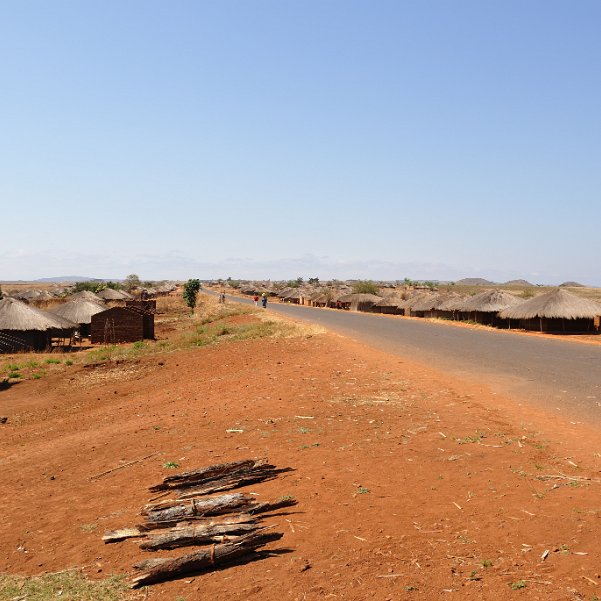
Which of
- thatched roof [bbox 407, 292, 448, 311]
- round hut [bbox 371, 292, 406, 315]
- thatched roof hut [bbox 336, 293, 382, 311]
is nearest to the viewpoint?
thatched roof [bbox 407, 292, 448, 311]

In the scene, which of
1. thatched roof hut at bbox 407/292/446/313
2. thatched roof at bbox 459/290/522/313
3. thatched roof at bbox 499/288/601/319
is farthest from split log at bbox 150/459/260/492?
thatched roof hut at bbox 407/292/446/313

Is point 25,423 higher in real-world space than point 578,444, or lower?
lower

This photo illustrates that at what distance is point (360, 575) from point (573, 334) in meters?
28.5

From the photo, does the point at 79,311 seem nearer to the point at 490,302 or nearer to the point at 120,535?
the point at 490,302

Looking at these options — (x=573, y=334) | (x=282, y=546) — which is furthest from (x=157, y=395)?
(x=573, y=334)

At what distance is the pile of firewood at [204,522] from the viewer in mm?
5281

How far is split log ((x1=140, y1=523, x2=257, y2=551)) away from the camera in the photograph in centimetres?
563

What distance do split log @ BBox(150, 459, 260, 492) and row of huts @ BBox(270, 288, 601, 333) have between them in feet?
85.4

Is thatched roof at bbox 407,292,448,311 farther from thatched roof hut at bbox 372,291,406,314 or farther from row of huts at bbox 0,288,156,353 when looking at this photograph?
row of huts at bbox 0,288,156,353

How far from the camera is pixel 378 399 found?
38.4 ft

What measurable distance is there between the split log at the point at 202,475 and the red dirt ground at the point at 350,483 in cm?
36

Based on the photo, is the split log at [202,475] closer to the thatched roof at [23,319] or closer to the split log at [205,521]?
the split log at [205,521]

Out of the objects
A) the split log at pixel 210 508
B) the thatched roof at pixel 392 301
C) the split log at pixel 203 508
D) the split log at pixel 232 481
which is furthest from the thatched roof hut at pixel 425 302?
the split log at pixel 203 508

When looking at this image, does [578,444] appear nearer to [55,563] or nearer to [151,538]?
[151,538]
